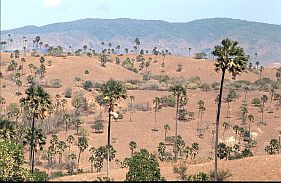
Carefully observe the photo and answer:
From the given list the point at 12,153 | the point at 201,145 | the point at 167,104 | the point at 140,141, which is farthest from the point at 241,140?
the point at 12,153

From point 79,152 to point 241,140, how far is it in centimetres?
4448

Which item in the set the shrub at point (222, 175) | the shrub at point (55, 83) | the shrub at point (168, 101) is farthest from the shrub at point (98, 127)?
the shrub at point (222, 175)

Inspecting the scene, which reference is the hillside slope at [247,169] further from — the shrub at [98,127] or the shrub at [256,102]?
the shrub at [256,102]

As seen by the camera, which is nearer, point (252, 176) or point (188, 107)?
point (252, 176)

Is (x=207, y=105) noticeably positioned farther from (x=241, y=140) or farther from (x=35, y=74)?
(x=35, y=74)

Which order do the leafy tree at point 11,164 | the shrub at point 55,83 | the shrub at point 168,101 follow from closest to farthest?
the leafy tree at point 11,164
the shrub at point 168,101
the shrub at point 55,83

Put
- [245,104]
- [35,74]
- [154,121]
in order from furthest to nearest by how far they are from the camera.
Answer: [35,74] < [245,104] < [154,121]

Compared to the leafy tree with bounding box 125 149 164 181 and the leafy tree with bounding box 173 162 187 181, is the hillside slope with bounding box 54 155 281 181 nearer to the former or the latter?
the leafy tree with bounding box 173 162 187 181

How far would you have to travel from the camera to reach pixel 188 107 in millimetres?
164250

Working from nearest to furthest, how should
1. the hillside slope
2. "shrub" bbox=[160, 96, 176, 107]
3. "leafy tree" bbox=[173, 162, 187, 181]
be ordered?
1. the hillside slope
2. "leafy tree" bbox=[173, 162, 187, 181]
3. "shrub" bbox=[160, 96, 176, 107]

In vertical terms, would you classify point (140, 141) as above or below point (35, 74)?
below

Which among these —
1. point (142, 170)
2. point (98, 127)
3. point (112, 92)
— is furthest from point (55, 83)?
point (142, 170)

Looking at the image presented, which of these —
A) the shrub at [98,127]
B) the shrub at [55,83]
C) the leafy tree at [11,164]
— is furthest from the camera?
the shrub at [55,83]

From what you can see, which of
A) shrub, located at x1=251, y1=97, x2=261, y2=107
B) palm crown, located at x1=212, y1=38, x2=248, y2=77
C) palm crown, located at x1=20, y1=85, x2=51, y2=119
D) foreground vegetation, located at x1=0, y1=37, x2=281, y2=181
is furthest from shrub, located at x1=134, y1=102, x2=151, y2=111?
palm crown, located at x1=212, y1=38, x2=248, y2=77
